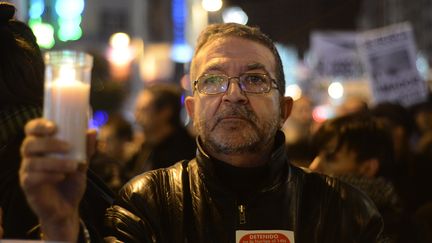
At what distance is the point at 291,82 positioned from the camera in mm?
54062

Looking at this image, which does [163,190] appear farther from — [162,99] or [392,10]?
[392,10]

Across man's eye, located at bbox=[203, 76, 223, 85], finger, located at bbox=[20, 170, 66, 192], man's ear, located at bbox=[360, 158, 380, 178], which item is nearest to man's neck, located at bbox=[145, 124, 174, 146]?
man's ear, located at bbox=[360, 158, 380, 178]

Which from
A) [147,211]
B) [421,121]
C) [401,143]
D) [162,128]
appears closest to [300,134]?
[421,121]

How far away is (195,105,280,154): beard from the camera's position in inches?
125

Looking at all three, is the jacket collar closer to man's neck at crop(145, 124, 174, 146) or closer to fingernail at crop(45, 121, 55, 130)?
fingernail at crop(45, 121, 55, 130)

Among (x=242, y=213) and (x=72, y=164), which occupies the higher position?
(x=72, y=164)

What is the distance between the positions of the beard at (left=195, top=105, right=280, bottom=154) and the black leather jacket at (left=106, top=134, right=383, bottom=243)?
3.6 inches

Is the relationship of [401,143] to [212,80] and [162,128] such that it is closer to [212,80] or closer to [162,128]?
[162,128]

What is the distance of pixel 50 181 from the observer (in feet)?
6.64

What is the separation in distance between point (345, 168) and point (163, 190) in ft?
6.61

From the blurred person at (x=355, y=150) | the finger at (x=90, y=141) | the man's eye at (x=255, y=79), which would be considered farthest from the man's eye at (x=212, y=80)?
the blurred person at (x=355, y=150)

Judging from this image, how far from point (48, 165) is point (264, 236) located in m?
1.26

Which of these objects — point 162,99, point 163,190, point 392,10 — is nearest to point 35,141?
point 163,190

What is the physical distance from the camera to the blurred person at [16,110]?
99.0 inches
